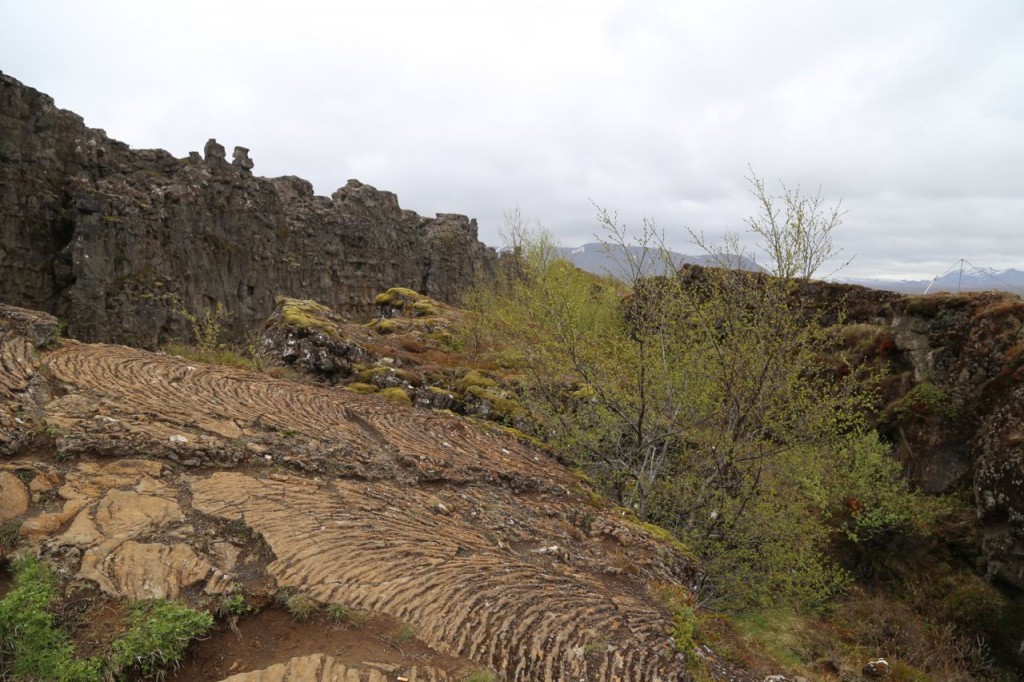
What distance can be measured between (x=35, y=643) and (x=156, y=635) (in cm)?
76

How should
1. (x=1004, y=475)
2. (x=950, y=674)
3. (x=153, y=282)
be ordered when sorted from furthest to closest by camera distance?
(x=153, y=282) < (x=1004, y=475) < (x=950, y=674)

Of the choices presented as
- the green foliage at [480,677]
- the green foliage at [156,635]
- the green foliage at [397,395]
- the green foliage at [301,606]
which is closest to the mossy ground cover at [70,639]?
the green foliage at [156,635]

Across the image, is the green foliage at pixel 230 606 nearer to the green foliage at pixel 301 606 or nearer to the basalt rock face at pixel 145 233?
the green foliage at pixel 301 606

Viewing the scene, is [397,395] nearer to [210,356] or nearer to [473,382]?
[473,382]

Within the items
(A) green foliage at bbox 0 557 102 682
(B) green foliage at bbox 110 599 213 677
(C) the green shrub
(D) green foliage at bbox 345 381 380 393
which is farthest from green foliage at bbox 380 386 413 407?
(A) green foliage at bbox 0 557 102 682

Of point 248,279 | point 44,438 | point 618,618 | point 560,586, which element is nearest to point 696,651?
point 618,618

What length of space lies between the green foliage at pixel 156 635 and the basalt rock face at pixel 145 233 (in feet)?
123

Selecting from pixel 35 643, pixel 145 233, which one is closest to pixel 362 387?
pixel 35 643

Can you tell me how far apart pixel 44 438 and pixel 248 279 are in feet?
160

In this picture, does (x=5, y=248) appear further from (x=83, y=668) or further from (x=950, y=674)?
(x=950, y=674)

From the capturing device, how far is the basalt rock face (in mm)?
35094

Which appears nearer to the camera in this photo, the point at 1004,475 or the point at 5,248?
the point at 1004,475

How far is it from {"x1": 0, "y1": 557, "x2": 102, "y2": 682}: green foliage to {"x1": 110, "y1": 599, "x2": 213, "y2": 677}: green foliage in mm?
168

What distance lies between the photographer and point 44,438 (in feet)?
19.4
